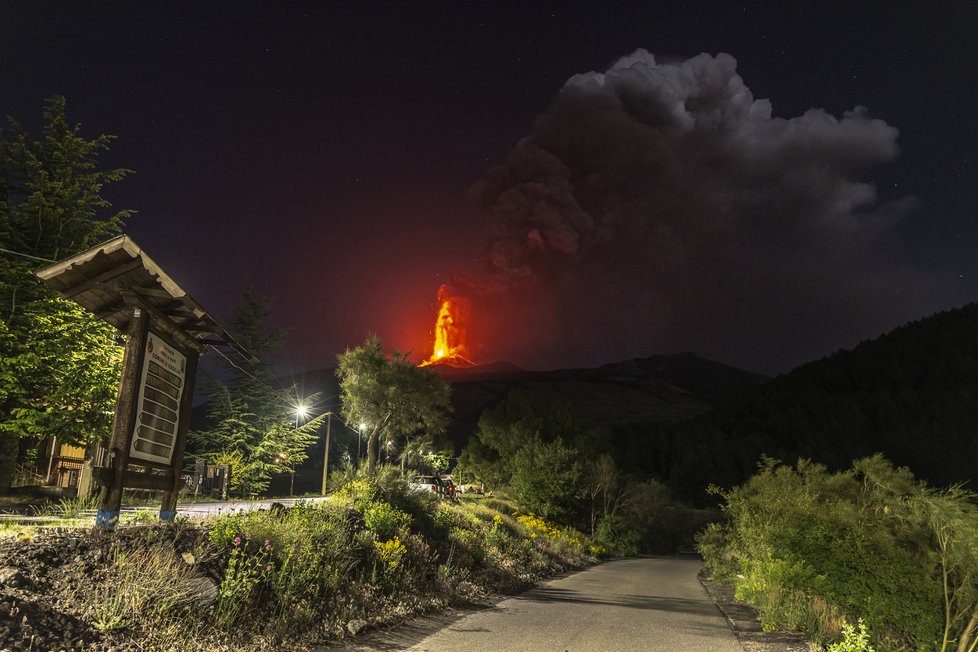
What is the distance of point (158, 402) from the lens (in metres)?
10.3

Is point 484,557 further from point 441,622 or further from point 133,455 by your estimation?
point 133,455

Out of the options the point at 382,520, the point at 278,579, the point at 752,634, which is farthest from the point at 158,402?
the point at 752,634

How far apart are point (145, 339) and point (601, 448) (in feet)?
186

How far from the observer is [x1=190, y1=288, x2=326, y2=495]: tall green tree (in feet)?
117

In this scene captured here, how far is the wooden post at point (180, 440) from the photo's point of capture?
35.1ft

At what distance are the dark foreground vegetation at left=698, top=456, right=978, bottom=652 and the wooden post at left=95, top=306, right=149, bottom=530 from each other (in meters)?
10.2

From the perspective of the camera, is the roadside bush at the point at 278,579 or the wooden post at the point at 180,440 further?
the wooden post at the point at 180,440

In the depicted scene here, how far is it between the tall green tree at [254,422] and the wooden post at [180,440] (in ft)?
78.9

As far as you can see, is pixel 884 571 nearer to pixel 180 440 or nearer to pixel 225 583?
pixel 225 583

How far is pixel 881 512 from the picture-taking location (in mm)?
12117

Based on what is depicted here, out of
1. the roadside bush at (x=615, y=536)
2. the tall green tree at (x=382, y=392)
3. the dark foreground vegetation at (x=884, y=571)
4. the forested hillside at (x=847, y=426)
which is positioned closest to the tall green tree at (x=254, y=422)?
the tall green tree at (x=382, y=392)

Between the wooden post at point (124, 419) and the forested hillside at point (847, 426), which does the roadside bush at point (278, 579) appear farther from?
the forested hillside at point (847, 426)

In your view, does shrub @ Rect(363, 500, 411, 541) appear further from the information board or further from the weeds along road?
the information board

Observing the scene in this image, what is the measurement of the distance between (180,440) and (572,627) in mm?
8221
